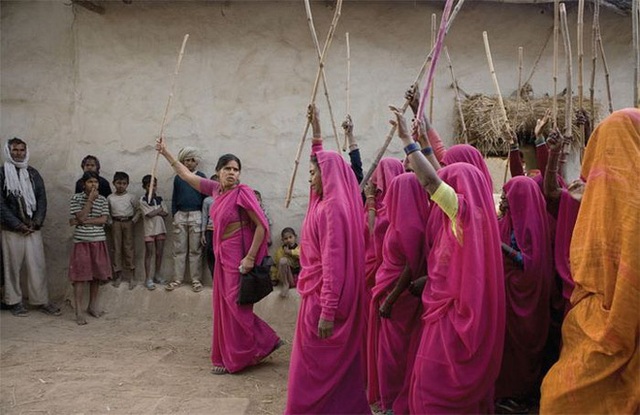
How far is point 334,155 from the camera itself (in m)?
3.29

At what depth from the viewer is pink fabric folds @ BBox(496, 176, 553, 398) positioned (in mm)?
3375

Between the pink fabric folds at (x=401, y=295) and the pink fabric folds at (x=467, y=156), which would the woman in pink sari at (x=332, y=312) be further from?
the pink fabric folds at (x=467, y=156)

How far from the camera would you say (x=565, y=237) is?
3.26m

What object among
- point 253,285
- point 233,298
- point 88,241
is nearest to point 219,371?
point 233,298

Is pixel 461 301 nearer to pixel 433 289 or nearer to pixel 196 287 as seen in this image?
pixel 433 289

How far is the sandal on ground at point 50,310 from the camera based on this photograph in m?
7.02

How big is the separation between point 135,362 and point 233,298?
1.23 m

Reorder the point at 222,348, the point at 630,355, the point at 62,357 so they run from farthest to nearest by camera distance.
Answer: the point at 62,357 → the point at 222,348 → the point at 630,355

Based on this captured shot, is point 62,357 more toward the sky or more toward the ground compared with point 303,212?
more toward the ground

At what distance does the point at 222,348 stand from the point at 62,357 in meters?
1.67

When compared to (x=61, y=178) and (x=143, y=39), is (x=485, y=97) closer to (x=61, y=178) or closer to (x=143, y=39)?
(x=143, y=39)

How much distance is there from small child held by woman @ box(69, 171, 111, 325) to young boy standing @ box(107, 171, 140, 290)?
0.27m

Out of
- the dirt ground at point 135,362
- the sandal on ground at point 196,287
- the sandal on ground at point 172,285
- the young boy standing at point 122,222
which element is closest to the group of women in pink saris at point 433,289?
the dirt ground at point 135,362

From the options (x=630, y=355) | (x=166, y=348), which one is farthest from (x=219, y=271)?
(x=630, y=355)
